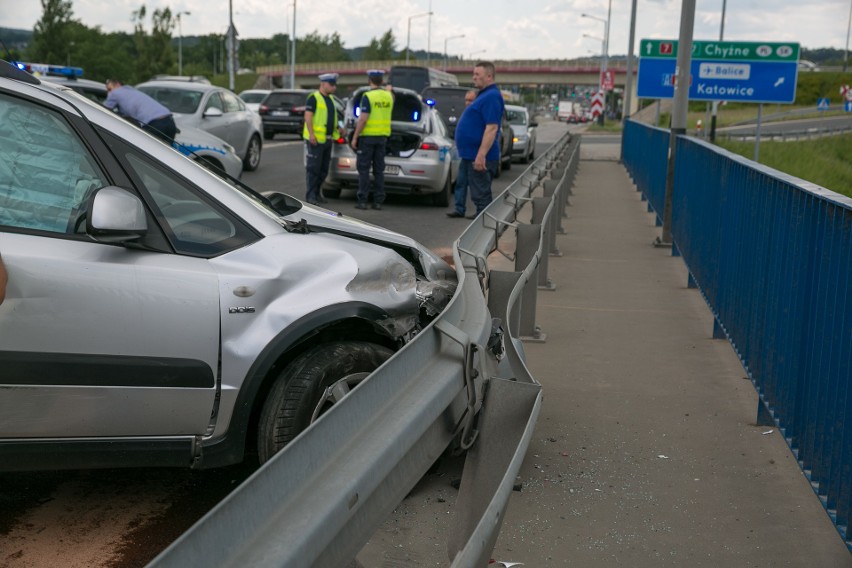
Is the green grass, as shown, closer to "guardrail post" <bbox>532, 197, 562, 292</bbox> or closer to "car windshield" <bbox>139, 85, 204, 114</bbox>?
"car windshield" <bbox>139, 85, 204, 114</bbox>

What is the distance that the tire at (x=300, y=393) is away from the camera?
4.01 metres

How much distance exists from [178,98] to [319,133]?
6340 millimetres

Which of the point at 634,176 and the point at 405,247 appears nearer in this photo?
the point at 405,247

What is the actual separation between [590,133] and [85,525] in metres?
61.3

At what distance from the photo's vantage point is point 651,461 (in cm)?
491

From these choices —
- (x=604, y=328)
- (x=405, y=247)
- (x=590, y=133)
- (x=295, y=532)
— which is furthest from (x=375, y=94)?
(x=590, y=133)

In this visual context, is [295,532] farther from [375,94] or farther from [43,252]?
[375,94]

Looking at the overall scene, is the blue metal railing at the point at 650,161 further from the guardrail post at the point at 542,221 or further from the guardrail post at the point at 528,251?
the guardrail post at the point at 528,251

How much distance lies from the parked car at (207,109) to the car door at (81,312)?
15038 millimetres

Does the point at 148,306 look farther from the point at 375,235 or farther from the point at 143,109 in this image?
the point at 143,109

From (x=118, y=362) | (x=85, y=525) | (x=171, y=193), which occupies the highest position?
(x=171, y=193)

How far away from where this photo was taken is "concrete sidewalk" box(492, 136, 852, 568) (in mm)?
3953

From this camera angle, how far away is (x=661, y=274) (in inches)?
419

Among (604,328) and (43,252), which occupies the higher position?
(43,252)
